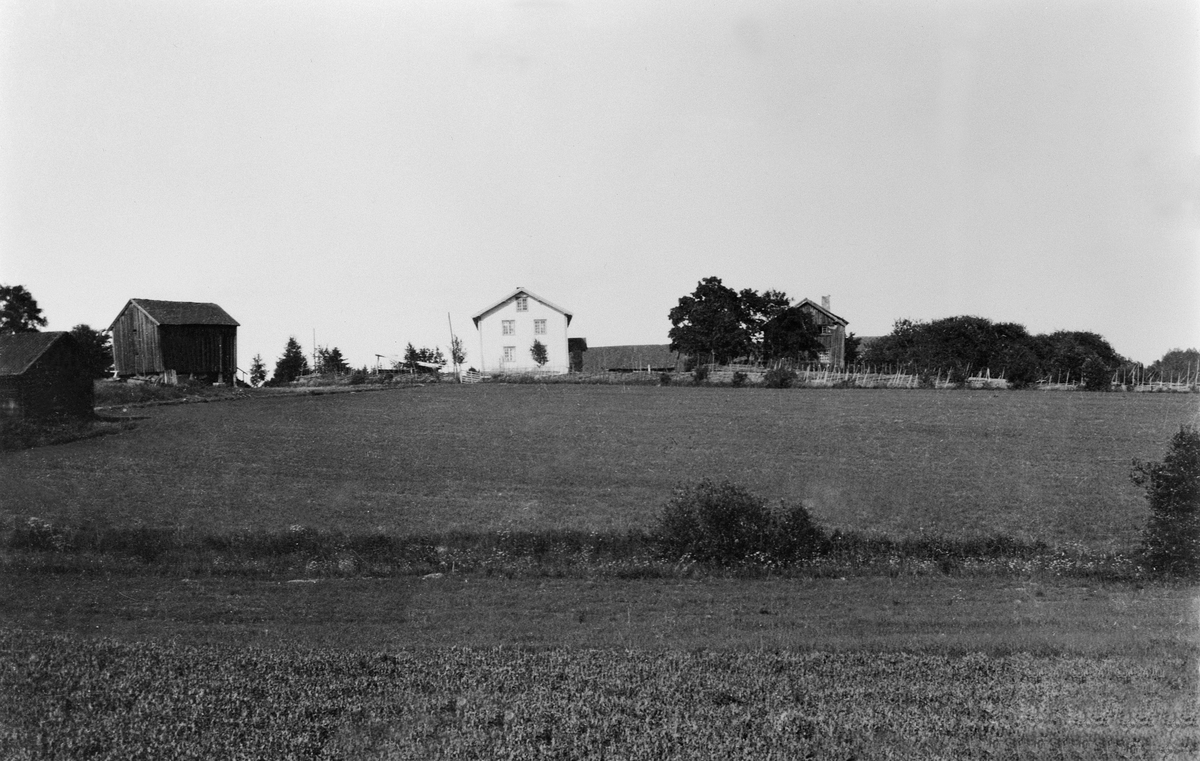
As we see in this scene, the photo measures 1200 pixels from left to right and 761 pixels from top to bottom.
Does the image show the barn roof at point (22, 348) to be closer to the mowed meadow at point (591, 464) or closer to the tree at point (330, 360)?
the mowed meadow at point (591, 464)

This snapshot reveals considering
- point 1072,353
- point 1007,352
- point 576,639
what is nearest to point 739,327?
point 1007,352

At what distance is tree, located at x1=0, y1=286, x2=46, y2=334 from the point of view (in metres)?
63.2

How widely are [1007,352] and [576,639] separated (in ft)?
281

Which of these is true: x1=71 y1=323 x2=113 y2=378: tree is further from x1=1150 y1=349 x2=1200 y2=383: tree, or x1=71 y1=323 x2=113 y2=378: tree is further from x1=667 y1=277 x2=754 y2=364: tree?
x1=1150 y1=349 x2=1200 y2=383: tree

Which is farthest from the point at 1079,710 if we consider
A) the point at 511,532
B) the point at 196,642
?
the point at 511,532

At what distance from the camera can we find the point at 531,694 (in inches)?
380

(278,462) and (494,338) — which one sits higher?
(494,338)

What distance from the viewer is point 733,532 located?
63.1ft

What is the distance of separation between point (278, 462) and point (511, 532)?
17.0 m

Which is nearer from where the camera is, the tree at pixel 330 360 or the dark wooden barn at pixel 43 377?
the dark wooden barn at pixel 43 377

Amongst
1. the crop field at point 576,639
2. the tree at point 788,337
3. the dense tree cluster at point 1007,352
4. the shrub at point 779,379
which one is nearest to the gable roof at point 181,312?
the crop field at point 576,639

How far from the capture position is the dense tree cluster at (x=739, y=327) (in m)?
85.1

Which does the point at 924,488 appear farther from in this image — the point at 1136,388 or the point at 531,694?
the point at 1136,388

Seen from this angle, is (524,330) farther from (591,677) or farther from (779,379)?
(591,677)
